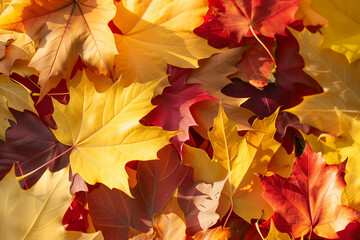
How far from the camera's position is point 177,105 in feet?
2.17

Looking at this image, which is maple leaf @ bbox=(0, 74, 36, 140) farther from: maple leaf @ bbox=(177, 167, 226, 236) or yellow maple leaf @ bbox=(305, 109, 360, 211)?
yellow maple leaf @ bbox=(305, 109, 360, 211)

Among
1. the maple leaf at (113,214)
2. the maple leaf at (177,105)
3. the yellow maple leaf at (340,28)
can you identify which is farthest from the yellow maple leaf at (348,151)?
the maple leaf at (113,214)

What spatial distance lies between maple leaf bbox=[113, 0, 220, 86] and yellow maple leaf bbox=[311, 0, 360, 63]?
19cm

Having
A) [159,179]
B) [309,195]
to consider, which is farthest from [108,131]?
[309,195]

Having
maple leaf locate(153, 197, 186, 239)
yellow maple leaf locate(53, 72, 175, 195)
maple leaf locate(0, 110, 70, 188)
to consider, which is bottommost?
maple leaf locate(153, 197, 186, 239)

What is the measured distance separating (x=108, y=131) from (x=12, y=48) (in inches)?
10.3

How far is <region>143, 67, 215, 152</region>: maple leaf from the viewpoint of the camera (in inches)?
25.4

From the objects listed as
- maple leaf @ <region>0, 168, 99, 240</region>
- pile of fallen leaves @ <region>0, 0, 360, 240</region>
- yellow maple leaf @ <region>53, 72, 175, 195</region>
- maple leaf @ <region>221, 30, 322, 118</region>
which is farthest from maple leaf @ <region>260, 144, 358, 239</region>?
maple leaf @ <region>0, 168, 99, 240</region>

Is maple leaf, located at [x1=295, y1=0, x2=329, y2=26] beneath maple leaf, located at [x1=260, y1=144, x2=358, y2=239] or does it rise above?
above

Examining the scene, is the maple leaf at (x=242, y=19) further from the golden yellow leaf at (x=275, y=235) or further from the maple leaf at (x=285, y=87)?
the golden yellow leaf at (x=275, y=235)

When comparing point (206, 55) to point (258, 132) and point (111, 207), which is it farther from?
point (111, 207)

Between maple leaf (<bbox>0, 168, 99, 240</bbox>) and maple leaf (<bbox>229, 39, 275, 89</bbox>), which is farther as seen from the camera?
maple leaf (<bbox>229, 39, 275, 89</bbox>)

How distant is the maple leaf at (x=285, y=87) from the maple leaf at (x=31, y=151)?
0.37m

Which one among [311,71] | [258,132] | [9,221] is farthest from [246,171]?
[9,221]
